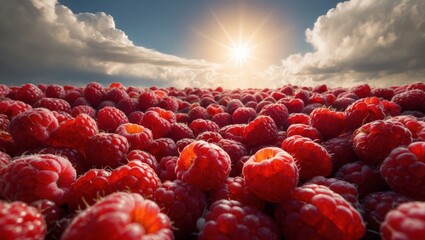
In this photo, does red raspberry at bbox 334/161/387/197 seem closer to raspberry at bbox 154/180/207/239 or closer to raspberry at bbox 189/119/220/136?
raspberry at bbox 154/180/207/239

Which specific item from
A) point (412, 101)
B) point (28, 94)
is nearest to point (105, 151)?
point (28, 94)

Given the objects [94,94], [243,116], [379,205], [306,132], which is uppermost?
[94,94]

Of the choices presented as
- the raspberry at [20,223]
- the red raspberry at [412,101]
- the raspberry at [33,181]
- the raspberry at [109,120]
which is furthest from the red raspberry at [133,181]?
the red raspberry at [412,101]

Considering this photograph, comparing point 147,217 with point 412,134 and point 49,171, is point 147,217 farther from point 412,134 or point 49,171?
point 412,134

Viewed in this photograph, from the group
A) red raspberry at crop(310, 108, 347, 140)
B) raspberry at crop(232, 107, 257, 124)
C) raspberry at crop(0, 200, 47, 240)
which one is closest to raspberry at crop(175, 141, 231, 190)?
raspberry at crop(0, 200, 47, 240)

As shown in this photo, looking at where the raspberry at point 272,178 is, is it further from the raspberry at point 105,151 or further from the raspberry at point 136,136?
the raspberry at point 136,136

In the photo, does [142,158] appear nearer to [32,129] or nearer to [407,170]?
[32,129]

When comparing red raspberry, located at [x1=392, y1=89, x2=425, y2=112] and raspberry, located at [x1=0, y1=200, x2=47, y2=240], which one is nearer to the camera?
raspberry, located at [x1=0, y1=200, x2=47, y2=240]
